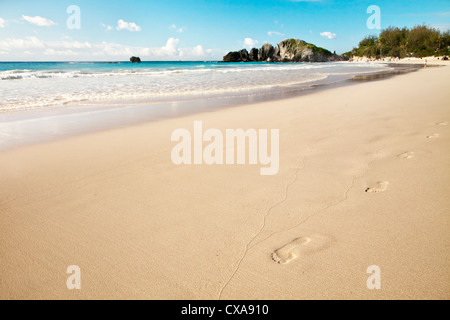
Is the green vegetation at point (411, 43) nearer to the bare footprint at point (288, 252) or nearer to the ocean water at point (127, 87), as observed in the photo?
the ocean water at point (127, 87)

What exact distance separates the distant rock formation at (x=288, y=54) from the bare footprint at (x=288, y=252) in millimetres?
140539

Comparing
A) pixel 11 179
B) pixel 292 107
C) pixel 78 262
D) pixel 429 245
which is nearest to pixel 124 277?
pixel 78 262

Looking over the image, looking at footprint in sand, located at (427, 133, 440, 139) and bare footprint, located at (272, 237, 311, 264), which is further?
footprint in sand, located at (427, 133, 440, 139)

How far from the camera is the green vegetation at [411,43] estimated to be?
75938mm

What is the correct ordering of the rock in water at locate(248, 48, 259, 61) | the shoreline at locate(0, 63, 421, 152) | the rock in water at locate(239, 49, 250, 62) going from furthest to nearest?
1. the rock in water at locate(248, 48, 259, 61)
2. the rock in water at locate(239, 49, 250, 62)
3. the shoreline at locate(0, 63, 421, 152)

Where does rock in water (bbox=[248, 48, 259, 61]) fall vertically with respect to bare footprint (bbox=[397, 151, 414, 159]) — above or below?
above

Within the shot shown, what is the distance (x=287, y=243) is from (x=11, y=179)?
3645mm

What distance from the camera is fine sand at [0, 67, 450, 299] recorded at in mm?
1723

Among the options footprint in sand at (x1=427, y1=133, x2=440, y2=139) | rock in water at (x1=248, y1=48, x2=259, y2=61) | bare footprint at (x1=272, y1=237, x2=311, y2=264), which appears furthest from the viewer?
rock in water at (x1=248, y1=48, x2=259, y2=61)

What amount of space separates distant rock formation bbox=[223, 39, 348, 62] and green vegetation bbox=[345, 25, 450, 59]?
2250cm

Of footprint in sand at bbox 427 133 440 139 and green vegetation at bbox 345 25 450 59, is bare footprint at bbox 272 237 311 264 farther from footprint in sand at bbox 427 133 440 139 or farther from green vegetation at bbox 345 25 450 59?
green vegetation at bbox 345 25 450 59

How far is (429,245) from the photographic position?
1920mm

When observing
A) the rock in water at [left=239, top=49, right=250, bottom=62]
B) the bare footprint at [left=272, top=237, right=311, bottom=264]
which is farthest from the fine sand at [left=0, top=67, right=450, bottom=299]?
the rock in water at [left=239, top=49, right=250, bottom=62]
